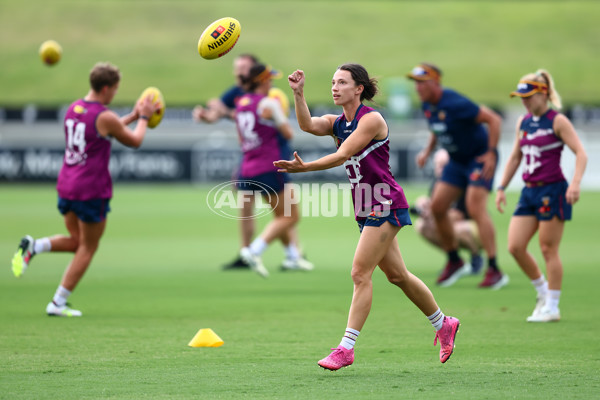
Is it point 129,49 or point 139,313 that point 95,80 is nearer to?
point 139,313

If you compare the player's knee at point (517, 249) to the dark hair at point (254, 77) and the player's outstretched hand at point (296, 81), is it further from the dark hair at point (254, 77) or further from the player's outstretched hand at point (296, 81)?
the dark hair at point (254, 77)

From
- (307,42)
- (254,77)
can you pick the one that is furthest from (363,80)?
(307,42)

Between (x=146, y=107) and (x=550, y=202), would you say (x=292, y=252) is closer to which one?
(x=146, y=107)

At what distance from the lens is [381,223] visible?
6270mm

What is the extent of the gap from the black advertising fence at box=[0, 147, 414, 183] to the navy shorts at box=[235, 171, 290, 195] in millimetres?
16810

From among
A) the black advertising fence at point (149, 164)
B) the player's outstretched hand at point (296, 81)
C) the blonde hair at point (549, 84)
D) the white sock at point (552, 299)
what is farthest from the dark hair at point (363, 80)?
the black advertising fence at point (149, 164)

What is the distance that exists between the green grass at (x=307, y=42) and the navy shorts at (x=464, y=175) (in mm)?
33521

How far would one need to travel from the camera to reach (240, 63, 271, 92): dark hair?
11812mm

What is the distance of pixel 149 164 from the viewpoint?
29.4 m

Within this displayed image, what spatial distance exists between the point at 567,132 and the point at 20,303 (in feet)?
17.9

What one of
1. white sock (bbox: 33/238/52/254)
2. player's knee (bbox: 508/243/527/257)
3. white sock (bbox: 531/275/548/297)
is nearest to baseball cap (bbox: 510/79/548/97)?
player's knee (bbox: 508/243/527/257)

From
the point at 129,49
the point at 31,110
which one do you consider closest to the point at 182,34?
the point at 129,49

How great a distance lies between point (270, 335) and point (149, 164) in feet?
74.0

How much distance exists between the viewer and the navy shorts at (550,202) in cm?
818
